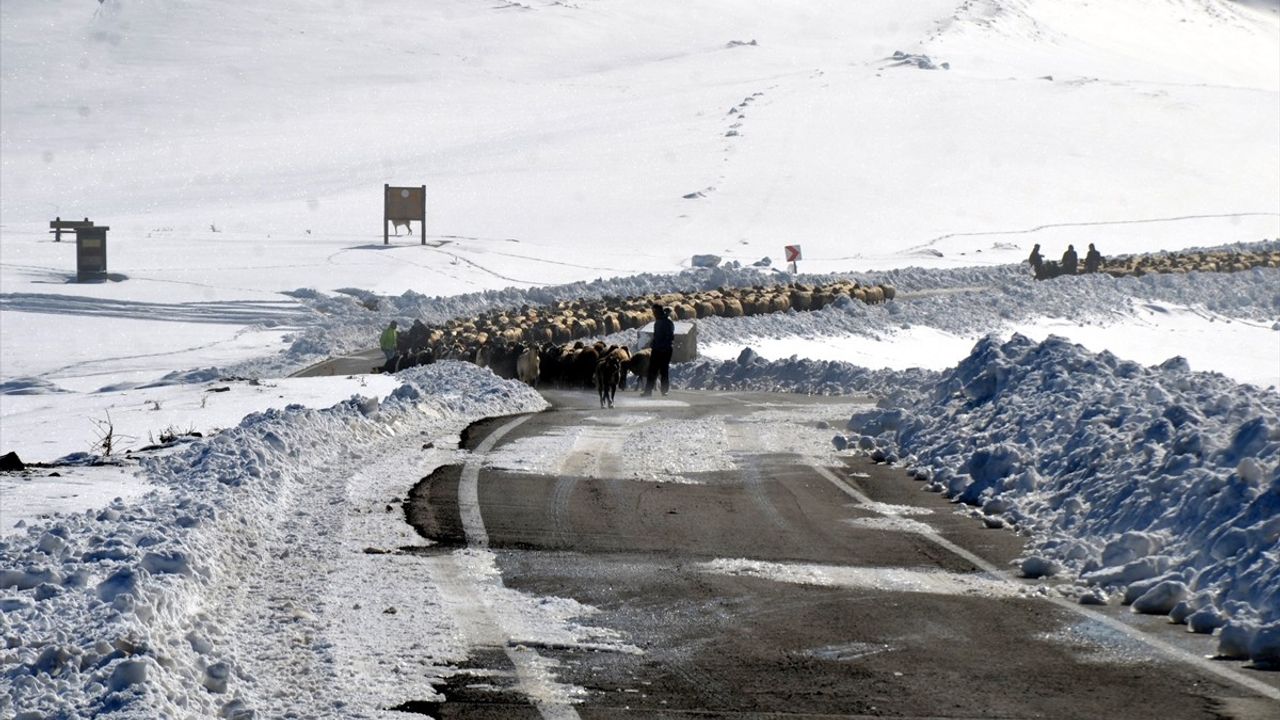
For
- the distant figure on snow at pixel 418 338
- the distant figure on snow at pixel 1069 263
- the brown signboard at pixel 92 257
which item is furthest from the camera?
the distant figure on snow at pixel 1069 263

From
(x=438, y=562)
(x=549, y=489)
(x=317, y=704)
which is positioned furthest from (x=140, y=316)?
(x=317, y=704)

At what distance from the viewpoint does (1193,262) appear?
64000 millimetres

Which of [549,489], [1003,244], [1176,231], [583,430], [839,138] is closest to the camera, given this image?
[549,489]

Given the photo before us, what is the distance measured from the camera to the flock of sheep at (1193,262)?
61.5 m

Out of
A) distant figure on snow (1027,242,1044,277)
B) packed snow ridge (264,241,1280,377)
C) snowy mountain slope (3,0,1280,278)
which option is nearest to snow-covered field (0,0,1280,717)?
packed snow ridge (264,241,1280,377)

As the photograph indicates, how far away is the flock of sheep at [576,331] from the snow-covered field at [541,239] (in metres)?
1.52

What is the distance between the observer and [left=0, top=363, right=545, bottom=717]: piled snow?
6.50 m

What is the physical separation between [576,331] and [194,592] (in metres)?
29.2

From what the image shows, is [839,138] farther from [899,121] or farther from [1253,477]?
[1253,477]

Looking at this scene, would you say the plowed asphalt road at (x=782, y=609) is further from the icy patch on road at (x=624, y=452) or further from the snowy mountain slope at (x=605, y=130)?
the snowy mountain slope at (x=605, y=130)

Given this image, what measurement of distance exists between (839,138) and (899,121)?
613 centimetres

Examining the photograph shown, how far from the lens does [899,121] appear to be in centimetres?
10025

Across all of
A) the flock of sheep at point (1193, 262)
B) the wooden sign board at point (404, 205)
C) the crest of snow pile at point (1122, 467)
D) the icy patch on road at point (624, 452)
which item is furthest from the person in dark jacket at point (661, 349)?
the flock of sheep at point (1193, 262)

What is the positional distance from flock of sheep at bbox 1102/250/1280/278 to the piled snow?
51836mm
